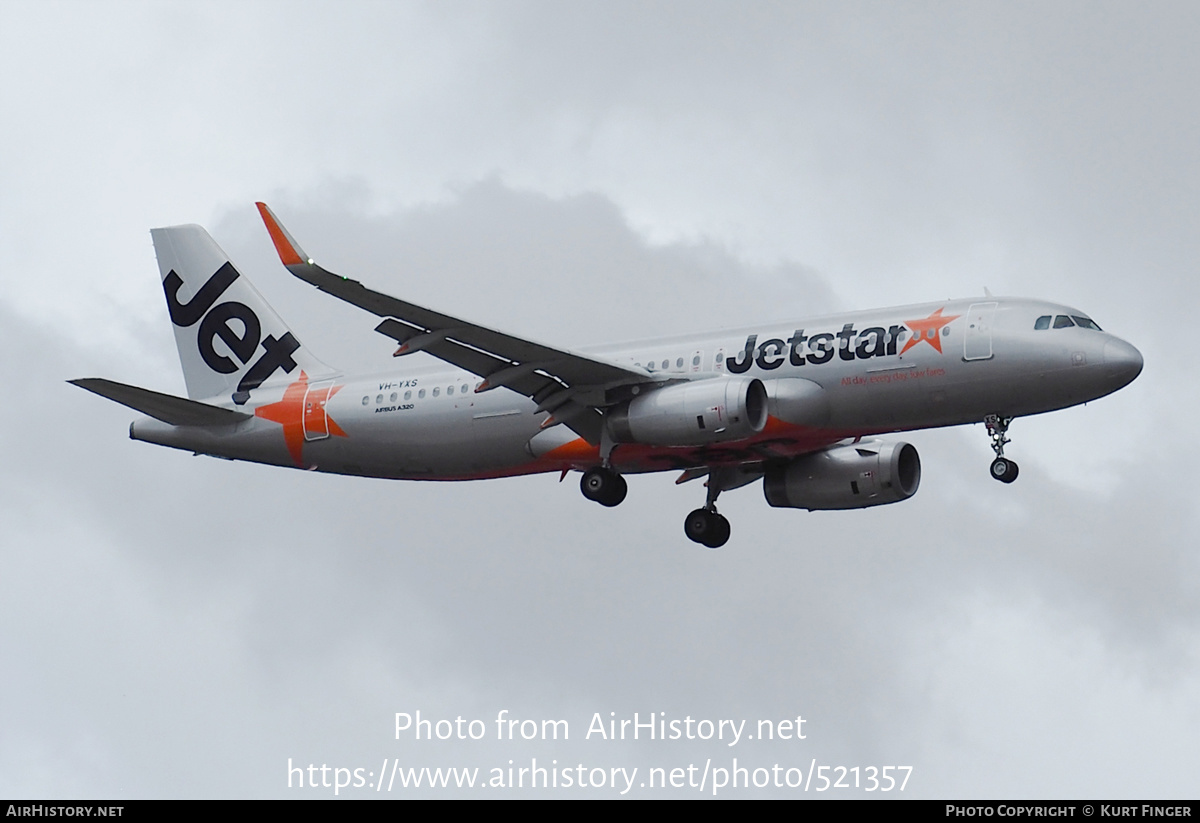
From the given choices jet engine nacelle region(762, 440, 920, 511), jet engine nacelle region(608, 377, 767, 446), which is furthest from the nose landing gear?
jet engine nacelle region(608, 377, 767, 446)

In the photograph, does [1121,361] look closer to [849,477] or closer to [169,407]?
[849,477]

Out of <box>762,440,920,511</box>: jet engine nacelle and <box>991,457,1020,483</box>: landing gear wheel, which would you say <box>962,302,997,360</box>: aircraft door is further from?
<box>762,440,920,511</box>: jet engine nacelle

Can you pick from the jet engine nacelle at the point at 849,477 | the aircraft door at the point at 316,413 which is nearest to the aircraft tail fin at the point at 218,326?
the aircraft door at the point at 316,413

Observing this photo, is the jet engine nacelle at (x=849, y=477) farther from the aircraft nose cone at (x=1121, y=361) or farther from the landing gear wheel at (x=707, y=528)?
the aircraft nose cone at (x=1121, y=361)

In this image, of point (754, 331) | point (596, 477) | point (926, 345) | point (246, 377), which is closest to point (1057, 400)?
point (926, 345)

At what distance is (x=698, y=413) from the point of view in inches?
1633

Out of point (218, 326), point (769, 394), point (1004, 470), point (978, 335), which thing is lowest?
point (1004, 470)

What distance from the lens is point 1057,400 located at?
134 feet

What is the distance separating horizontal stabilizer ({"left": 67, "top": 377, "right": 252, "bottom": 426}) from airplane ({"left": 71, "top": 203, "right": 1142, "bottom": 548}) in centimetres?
7

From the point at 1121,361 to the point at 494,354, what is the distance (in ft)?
44.3

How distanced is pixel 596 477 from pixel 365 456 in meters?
6.46

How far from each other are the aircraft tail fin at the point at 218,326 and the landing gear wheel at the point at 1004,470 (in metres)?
17.9

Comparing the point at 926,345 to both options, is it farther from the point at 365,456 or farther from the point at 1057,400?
Answer: the point at 365,456

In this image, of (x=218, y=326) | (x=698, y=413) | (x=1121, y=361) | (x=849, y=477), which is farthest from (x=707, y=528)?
(x=218, y=326)
